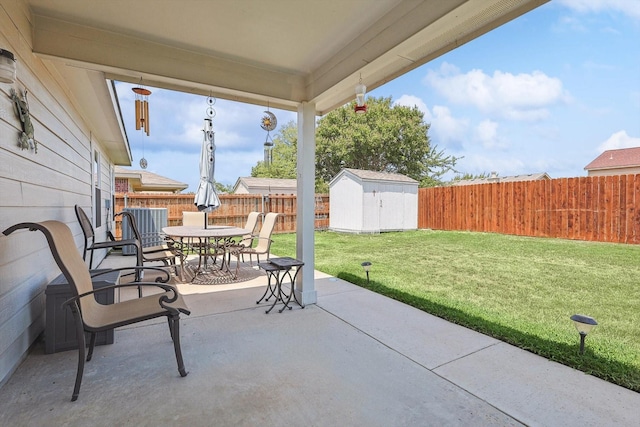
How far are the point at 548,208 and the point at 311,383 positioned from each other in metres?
10.2

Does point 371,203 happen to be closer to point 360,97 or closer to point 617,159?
point 360,97

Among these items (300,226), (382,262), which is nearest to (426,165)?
(382,262)

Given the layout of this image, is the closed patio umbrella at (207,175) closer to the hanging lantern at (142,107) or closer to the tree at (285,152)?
the hanging lantern at (142,107)

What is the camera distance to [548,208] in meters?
9.52

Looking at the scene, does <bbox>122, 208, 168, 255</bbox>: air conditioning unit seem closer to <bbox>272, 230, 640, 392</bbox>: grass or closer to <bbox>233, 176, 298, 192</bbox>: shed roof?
<bbox>272, 230, 640, 392</bbox>: grass

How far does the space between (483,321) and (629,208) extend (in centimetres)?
785

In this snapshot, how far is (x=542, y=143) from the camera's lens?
24.8m

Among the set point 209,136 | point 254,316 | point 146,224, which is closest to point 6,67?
point 254,316

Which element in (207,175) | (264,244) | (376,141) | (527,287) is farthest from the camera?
(376,141)

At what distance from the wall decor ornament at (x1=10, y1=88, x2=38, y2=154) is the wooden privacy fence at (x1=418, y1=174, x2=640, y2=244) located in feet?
37.4

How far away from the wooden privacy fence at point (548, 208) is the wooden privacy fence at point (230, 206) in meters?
4.93

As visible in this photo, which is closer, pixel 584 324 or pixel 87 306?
pixel 87 306

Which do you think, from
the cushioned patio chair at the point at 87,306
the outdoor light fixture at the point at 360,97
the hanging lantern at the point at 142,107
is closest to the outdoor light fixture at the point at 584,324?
the outdoor light fixture at the point at 360,97

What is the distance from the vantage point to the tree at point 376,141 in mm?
20641
